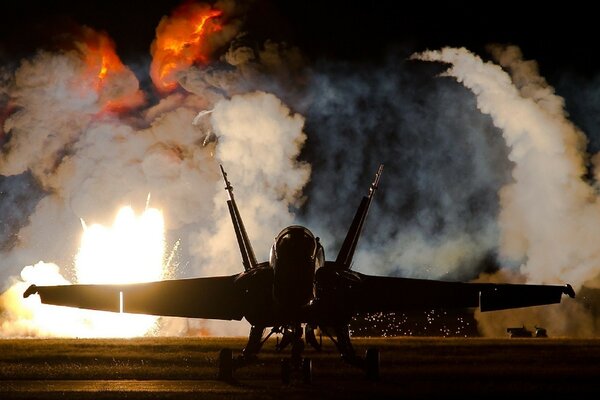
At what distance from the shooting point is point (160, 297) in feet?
84.9

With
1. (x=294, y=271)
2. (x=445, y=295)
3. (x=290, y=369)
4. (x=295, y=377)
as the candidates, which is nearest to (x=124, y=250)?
(x=445, y=295)

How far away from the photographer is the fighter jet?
19.4 m

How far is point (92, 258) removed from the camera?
48344mm

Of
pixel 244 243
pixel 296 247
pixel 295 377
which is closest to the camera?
pixel 296 247

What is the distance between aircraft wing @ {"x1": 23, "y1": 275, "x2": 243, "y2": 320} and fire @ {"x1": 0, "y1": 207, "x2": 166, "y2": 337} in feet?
64.5

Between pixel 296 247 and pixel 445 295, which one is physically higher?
pixel 296 247

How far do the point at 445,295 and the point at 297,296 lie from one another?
25.3 ft

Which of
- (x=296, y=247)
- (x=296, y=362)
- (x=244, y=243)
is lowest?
(x=296, y=362)

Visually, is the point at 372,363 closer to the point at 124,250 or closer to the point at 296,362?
the point at 296,362

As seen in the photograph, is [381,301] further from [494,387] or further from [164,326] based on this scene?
[164,326]

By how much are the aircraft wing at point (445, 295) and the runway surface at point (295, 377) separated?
2.04m

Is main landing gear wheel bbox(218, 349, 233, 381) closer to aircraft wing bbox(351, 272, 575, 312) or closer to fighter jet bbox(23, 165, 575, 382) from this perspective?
fighter jet bbox(23, 165, 575, 382)

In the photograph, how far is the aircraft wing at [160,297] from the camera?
25.0 meters

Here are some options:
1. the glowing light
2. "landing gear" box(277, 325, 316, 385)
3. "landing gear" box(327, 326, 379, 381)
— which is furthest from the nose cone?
the glowing light
